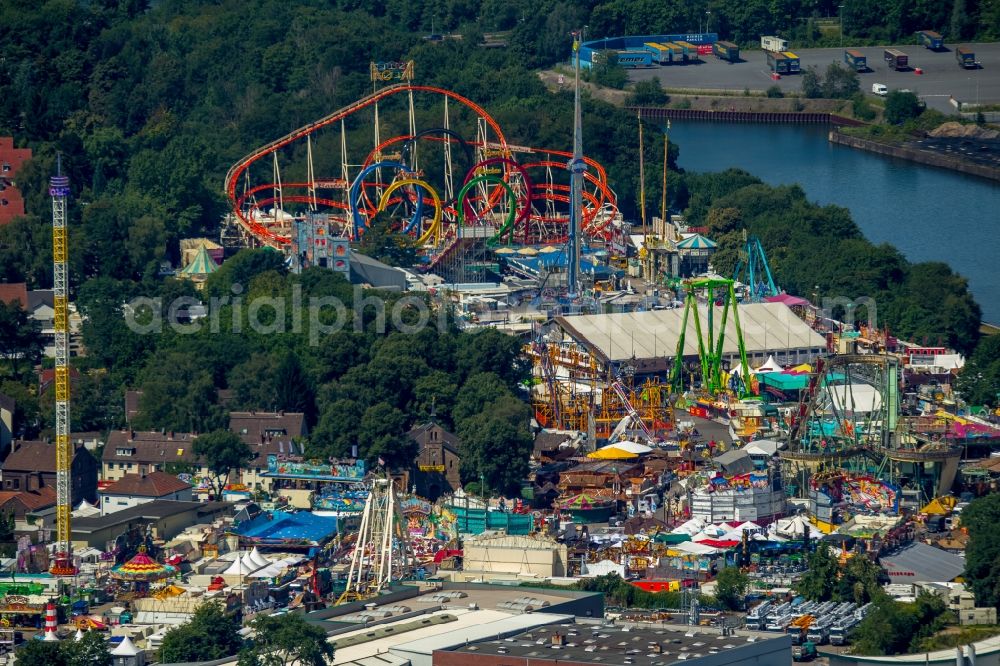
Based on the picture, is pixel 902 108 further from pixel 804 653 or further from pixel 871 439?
pixel 804 653

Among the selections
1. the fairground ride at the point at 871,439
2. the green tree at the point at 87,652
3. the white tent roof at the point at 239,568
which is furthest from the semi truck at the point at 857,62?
the green tree at the point at 87,652

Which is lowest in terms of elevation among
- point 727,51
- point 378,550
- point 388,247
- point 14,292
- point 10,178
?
point 378,550

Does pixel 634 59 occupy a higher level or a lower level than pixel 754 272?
higher

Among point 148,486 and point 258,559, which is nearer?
point 258,559

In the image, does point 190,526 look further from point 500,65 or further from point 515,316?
point 500,65

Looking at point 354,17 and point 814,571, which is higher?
point 354,17

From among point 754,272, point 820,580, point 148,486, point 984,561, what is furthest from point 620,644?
point 754,272

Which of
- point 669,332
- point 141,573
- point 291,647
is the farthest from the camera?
point 669,332

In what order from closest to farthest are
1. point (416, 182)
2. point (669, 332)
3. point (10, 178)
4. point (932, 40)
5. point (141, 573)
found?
point (141, 573) → point (669, 332) → point (416, 182) → point (10, 178) → point (932, 40)

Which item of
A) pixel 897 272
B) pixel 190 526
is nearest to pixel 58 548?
pixel 190 526
